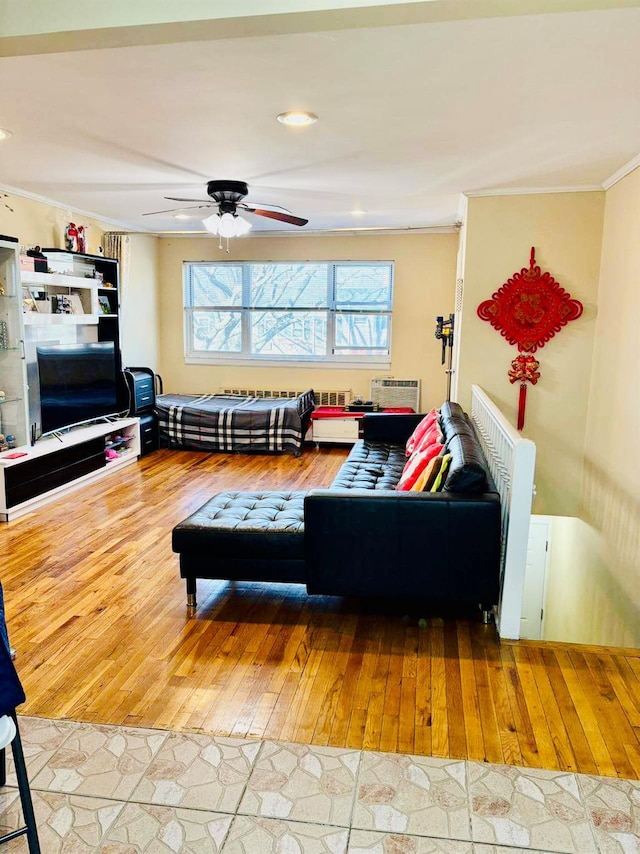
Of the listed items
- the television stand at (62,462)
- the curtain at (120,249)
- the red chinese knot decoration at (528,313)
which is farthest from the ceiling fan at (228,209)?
the curtain at (120,249)

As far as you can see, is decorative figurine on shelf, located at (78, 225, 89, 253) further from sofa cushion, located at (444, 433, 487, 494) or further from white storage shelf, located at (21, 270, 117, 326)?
sofa cushion, located at (444, 433, 487, 494)

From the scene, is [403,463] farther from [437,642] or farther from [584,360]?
[437,642]

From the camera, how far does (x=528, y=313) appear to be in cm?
471

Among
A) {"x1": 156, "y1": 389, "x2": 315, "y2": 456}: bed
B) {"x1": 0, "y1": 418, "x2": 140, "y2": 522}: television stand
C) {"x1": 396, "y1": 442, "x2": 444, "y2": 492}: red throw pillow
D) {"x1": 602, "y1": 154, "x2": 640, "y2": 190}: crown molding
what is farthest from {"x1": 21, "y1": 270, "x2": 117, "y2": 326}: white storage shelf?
{"x1": 602, "y1": 154, "x2": 640, "y2": 190}: crown molding

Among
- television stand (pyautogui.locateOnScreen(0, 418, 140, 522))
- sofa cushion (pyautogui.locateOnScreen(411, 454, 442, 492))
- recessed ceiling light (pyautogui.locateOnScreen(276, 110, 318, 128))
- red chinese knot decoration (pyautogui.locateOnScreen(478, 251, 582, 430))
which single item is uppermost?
recessed ceiling light (pyautogui.locateOnScreen(276, 110, 318, 128))

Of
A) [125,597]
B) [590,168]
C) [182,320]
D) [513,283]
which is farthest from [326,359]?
[125,597]

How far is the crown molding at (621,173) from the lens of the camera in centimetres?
369

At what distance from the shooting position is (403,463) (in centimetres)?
460

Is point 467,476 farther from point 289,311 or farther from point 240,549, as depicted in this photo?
point 289,311

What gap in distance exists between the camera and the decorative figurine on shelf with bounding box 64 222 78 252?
5625 millimetres

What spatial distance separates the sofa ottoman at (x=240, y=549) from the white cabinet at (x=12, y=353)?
93.6 inches

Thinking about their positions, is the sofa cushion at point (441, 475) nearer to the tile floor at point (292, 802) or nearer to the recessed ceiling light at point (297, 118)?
the tile floor at point (292, 802)

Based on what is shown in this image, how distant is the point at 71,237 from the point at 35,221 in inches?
15.1

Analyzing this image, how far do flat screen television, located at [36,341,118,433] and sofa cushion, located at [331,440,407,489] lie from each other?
8.09 ft
